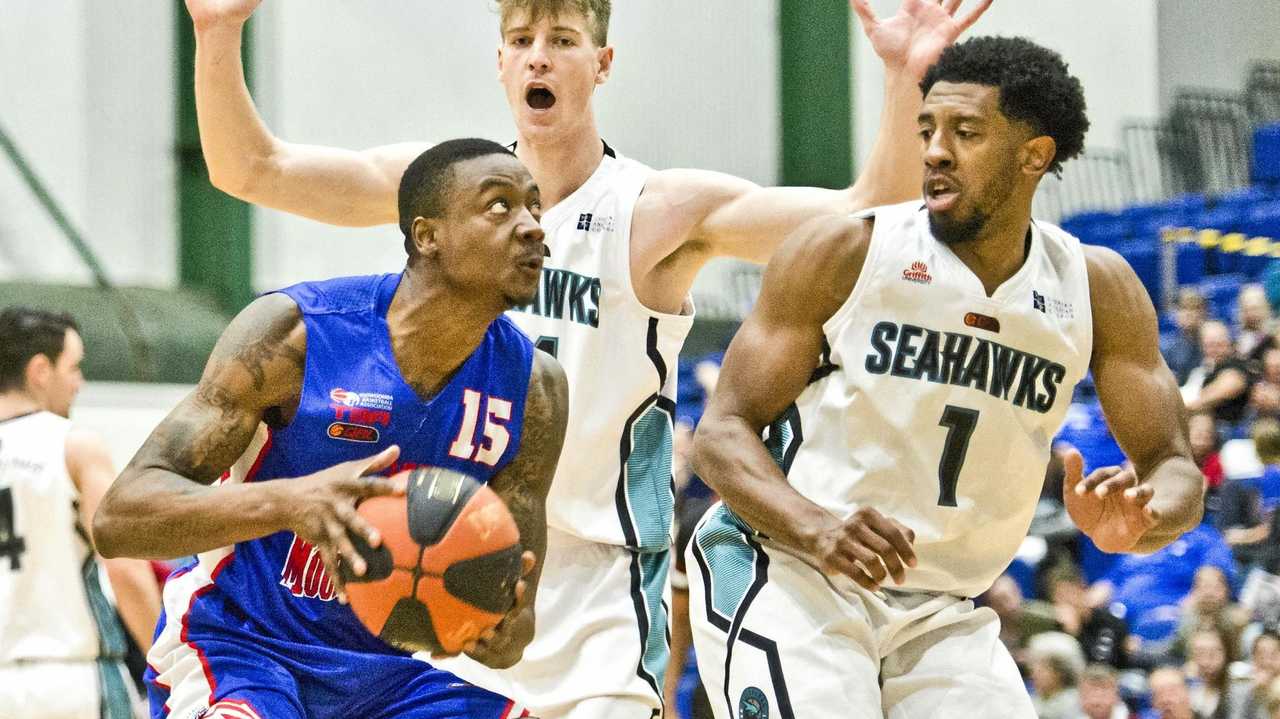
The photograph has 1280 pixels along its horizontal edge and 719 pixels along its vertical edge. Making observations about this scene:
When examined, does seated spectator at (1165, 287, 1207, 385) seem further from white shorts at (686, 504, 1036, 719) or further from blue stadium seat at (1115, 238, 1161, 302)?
white shorts at (686, 504, 1036, 719)

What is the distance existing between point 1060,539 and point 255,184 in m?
6.64

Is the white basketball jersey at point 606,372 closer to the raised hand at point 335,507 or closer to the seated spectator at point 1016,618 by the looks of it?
the raised hand at point 335,507

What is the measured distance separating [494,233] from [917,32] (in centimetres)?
151

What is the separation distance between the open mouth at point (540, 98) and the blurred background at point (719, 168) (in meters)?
4.10

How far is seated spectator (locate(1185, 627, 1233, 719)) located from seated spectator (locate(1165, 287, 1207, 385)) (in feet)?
11.6

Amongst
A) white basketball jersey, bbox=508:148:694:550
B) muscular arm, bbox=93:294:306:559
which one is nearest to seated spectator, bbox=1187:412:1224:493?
white basketball jersey, bbox=508:148:694:550

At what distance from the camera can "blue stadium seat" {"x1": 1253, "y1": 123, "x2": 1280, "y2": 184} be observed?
15.7 metres

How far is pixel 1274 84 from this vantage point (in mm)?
18016

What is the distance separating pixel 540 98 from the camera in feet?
16.2

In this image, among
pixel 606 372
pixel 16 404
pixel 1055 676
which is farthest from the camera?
pixel 1055 676

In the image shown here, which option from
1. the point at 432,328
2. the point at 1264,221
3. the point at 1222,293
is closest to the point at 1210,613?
the point at 432,328

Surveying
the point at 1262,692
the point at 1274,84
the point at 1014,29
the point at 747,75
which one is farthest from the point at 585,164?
the point at 1274,84

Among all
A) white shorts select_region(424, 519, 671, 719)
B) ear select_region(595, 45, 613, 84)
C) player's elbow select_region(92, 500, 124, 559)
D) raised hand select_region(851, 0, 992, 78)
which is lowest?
white shorts select_region(424, 519, 671, 719)

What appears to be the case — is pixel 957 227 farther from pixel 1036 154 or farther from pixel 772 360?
pixel 772 360
